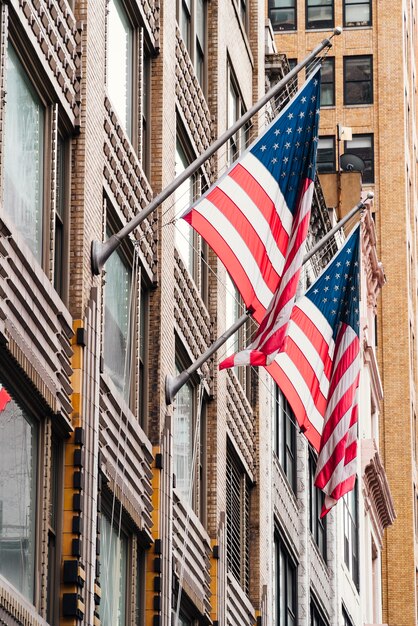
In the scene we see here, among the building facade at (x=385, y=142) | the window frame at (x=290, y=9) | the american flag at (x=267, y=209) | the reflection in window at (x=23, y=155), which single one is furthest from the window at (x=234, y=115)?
the window frame at (x=290, y=9)

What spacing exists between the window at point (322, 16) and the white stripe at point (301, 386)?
59.9 metres

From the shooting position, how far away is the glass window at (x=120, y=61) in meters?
25.8

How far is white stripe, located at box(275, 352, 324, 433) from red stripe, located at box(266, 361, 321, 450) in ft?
0.20

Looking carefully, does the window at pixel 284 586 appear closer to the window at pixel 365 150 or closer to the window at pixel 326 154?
the window at pixel 326 154

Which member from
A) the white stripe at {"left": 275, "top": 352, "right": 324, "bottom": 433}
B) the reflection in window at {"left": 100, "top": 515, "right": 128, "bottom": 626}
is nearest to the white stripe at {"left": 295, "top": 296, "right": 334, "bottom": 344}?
the white stripe at {"left": 275, "top": 352, "right": 324, "bottom": 433}

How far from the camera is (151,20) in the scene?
1121 inches

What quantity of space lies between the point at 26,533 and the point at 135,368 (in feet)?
22.0

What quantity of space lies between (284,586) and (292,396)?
1609cm

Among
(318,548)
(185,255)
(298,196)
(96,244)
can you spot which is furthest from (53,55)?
(318,548)

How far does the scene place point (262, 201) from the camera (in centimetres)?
2297

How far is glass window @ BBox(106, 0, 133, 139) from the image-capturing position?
2581 centimetres

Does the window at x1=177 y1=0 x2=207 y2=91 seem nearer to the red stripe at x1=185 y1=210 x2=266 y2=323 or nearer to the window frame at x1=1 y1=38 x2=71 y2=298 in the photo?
the red stripe at x1=185 y1=210 x2=266 y2=323

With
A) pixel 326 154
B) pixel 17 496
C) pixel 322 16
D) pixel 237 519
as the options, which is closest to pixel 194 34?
pixel 237 519

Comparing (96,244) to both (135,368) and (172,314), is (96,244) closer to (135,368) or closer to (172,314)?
(135,368)
